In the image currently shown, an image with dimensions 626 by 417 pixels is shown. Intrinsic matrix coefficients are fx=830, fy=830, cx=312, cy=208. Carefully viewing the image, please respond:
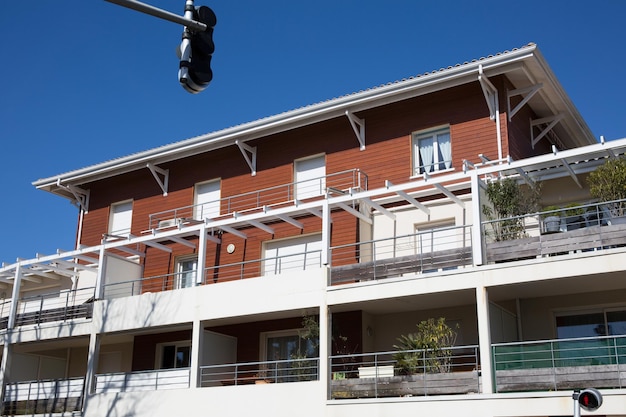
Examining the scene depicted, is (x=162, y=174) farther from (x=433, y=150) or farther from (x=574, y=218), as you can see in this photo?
(x=574, y=218)

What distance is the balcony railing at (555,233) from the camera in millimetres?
16672

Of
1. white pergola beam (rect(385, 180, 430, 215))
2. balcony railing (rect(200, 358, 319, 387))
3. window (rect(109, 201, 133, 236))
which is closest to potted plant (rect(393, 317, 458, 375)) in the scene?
balcony railing (rect(200, 358, 319, 387))

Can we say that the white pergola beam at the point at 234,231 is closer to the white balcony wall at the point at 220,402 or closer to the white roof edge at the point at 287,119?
the white roof edge at the point at 287,119

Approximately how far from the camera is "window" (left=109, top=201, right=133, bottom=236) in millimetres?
27578

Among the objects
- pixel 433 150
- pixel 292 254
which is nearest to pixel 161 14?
pixel 433 150

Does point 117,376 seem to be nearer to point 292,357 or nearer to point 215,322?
point 215,322

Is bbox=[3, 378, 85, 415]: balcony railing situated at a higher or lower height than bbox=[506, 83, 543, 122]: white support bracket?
lower

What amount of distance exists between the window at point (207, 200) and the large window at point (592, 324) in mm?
10928

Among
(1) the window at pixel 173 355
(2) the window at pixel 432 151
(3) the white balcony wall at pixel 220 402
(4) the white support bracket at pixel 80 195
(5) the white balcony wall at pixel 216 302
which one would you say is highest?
(4) the white support bracket at pixel 80 195

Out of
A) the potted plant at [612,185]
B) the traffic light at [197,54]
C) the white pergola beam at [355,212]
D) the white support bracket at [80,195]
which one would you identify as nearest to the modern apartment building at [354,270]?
the white pergola beam at [355,212]

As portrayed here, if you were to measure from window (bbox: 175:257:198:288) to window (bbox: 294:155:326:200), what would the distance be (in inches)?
160

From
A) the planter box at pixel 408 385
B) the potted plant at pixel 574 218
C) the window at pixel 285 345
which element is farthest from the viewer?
the window at pixel 285 345

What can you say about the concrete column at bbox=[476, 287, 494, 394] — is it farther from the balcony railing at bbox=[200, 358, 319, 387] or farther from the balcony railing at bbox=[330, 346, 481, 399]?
the balcony railing at bbox=[200, 358, 319, 387]

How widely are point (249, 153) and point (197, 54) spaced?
16438 mm
